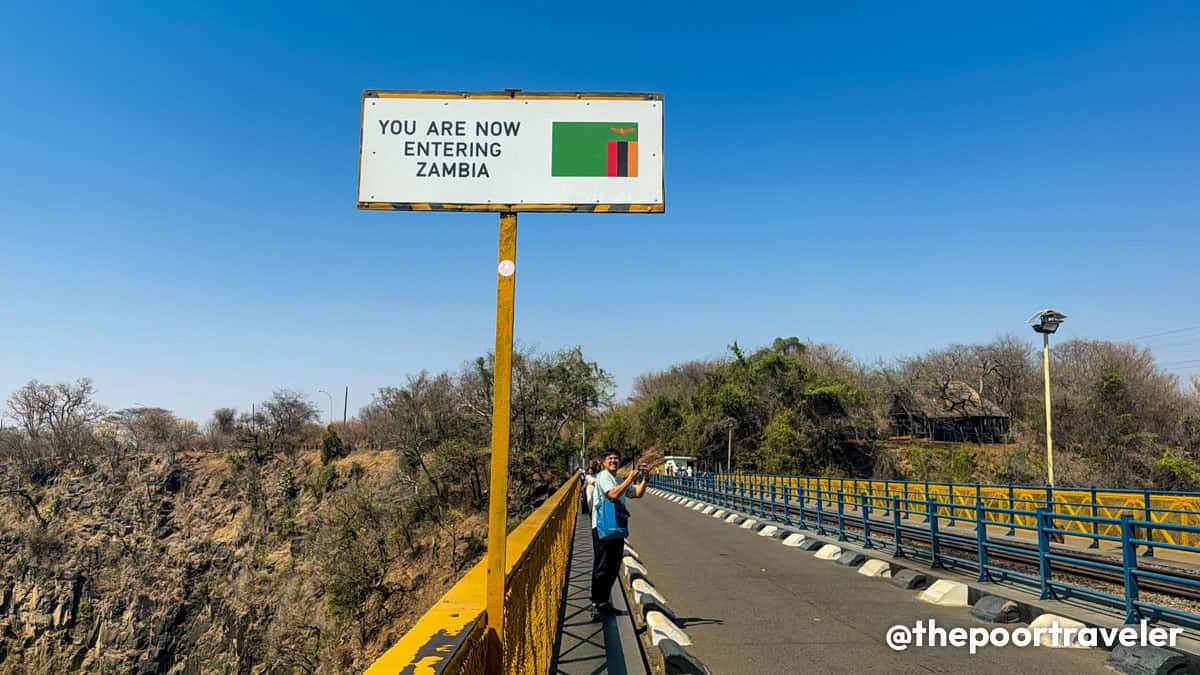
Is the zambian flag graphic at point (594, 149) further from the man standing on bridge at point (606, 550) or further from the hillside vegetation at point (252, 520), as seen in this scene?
the hillside vegetation at point (252, 520)

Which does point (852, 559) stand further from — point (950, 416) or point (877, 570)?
point (950, 416)

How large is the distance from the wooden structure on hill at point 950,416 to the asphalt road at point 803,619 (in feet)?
199

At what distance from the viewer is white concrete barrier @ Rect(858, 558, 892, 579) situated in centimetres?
1121

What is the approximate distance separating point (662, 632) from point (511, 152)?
495 cm

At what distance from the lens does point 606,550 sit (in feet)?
23.8

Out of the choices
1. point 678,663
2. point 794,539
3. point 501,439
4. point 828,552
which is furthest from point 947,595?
point 501,439

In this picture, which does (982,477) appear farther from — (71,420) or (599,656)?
(71,420)

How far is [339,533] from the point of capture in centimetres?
3834

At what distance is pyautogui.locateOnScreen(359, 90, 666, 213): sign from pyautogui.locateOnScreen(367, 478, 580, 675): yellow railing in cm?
212

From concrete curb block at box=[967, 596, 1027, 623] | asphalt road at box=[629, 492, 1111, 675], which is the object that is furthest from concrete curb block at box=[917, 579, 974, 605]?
concrete curb block at box=[967, 596, 1027, 623]

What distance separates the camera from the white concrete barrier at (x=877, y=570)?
36.8 feet

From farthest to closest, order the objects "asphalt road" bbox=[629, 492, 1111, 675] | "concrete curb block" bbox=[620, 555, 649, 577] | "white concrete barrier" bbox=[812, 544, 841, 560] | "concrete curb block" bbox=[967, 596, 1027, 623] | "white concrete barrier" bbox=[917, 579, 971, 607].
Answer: "white concrete barrier" bbox=[812, 544, 841, 560] → "concrete curb block" bbox=[620, 555, 649, 577] → "white concrete barrier" bbox=[917, 579, 971, 607] → "concrete curb block" bbox=[967, 596, 1027, 623] → "asphalt road" bbox=[629, 492, 1111, 675]

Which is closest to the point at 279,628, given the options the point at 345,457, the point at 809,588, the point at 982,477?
the point at 345,457

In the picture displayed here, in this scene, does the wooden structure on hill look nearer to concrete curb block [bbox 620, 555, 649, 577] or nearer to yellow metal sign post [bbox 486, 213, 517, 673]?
concrete curb block [bbox 620, 555, 649, 577]
